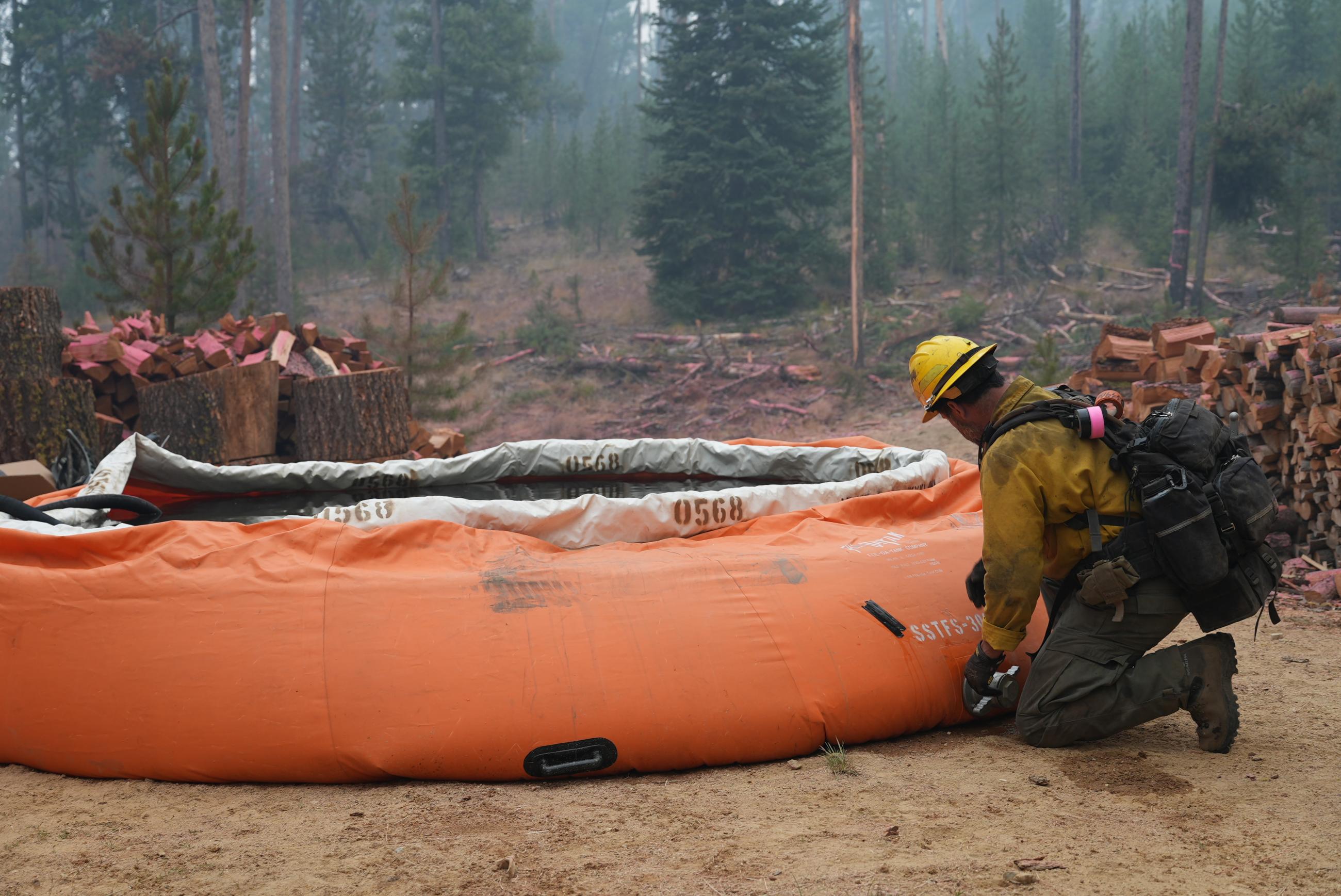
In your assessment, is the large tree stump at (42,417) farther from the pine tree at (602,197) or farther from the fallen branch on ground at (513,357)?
the pine tree at (602,197)

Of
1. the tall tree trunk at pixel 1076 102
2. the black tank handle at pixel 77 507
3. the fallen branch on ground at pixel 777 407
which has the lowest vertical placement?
the fallen branch on ground at pixel 777 407

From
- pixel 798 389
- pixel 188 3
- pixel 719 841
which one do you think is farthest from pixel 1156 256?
pixel 188 3

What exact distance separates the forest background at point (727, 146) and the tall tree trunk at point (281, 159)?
0.21ft

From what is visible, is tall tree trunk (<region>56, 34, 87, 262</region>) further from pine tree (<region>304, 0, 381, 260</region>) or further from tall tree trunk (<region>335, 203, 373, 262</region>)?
tall tree trunk (<region>335, 203, 373, 262</region>)

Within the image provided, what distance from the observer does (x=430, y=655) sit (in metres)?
2.81

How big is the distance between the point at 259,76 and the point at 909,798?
141ft

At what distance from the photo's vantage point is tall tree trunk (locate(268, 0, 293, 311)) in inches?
742

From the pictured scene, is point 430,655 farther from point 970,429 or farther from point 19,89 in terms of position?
point 19,89

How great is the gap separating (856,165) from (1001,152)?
4.87 metres

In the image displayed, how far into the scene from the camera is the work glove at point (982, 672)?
3027mm

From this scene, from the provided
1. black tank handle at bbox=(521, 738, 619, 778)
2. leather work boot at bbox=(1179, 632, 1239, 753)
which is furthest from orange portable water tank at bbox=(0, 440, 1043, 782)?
leather work boot at bbox=(1179, 632, 1239, 753)

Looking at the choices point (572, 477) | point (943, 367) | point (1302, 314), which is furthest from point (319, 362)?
point (1302, 314)

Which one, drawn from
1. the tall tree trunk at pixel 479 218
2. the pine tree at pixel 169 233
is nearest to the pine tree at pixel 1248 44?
the tall tree trunk at pixel 479 218

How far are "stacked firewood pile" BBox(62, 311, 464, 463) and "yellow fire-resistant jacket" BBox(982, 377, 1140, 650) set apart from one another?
18.4 feet
